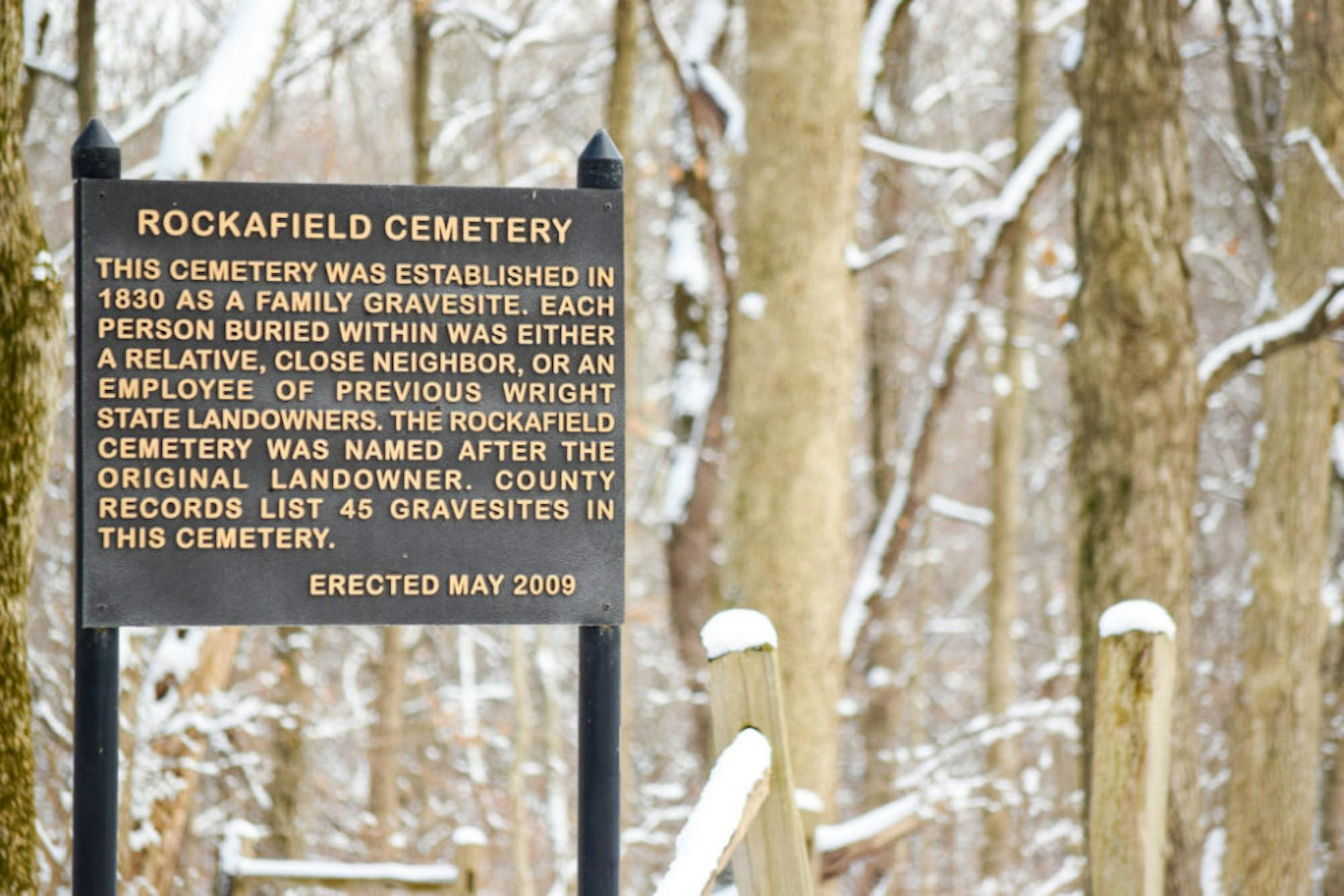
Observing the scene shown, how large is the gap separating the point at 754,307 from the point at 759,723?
2945 millimetres

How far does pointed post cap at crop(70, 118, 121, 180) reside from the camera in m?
3.54

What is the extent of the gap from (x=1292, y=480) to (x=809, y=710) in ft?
13.6

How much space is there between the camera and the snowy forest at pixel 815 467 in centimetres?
430

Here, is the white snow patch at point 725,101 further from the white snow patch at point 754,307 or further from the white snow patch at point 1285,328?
the white snow patch at point 1285,328

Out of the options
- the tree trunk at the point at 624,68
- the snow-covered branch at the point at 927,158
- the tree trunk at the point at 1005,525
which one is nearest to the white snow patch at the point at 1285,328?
the snow-covered branch at the point at 927,158

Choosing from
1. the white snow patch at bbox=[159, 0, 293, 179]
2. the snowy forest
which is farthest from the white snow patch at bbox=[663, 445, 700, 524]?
the white snow patch at bbox=[159, 0, 293, 179]

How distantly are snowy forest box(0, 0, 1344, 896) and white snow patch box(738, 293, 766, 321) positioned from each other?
14 mm

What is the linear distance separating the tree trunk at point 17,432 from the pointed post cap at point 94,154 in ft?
1.31

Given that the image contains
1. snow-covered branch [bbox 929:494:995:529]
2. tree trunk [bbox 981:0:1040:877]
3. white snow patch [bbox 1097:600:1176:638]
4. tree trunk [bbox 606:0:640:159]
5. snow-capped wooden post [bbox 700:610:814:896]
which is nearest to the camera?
snow-capped wooden post [bbox 700:610:814:896]

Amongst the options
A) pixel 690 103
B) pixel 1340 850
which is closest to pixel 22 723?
pixel 690 103

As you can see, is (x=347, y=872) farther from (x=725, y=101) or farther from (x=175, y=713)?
(x=725, y=101)

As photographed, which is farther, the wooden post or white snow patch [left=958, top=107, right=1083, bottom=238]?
white snow patch [left=958, top=107, right=1083, bottom=238]

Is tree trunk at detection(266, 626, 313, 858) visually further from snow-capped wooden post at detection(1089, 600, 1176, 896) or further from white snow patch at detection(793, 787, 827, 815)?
snow-capped wooden post at detection(1089, 600, 1176, 896)

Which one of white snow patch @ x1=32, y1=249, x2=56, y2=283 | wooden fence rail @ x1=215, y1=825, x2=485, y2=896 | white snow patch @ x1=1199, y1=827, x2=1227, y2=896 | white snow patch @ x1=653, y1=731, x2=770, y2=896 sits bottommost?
white snow patch @ x1=1199, y1=827, x2=1227, y2=896
